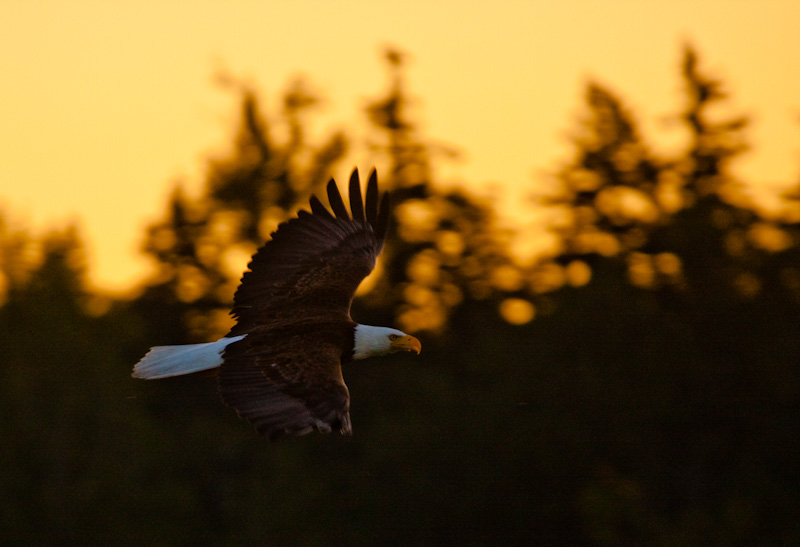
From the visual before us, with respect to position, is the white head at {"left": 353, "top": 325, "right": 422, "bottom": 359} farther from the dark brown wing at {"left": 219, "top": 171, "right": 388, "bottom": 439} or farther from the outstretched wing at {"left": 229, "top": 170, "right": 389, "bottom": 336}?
the outstretched wing at {"left": 229, "top": 170, "right": 389, "bottom": 336}

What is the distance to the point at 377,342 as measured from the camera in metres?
11.0

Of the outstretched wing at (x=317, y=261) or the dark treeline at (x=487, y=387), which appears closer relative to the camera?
the outstretched wing at (x=317, y=261)

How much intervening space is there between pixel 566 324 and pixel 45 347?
37.3 feet

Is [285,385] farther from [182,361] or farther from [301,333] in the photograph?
[182,361]

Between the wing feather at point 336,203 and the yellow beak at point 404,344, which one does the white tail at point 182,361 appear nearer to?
the yellow beak at point 404,344

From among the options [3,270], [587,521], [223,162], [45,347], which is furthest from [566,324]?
[3,270]

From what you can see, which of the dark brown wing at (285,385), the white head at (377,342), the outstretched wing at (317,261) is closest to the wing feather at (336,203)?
the outstretched wing at (317,261)

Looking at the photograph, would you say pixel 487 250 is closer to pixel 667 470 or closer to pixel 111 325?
pixel 667 470

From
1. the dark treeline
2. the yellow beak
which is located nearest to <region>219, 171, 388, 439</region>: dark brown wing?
the yellow beak

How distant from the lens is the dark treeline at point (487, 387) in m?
26.9

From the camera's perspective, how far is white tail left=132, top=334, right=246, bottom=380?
34.5 ft

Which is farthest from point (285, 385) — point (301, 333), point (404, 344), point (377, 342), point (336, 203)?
point (336, 203)

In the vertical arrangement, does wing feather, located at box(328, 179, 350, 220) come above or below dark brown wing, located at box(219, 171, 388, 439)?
above

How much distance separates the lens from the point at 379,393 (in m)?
29.6
